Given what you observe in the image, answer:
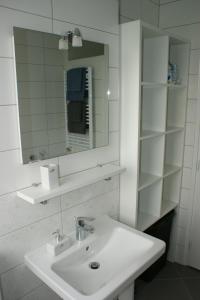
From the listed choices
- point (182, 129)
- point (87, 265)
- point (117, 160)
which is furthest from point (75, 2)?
point (87, 265)

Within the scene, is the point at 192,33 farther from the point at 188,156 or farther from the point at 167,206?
the point at 167,206

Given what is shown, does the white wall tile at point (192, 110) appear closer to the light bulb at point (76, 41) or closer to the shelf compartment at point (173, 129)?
the shelf compartment at point (173, 129)

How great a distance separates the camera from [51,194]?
1.32 meters

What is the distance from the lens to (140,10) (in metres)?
2.05

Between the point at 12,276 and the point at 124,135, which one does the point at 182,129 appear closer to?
the point at 124,135

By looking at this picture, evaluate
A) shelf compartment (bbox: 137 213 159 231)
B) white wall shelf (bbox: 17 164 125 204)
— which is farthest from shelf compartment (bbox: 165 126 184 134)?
shelf compartment (bbox: 137 213 159 231)

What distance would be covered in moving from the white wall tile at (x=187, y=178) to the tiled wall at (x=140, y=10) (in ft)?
4.50

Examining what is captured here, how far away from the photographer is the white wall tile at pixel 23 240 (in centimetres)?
135

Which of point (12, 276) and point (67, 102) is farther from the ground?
point (67, 102)

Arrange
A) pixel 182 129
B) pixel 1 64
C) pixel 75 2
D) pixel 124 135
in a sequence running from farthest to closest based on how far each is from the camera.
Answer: pixel 182 129 → pixel 124 135 → pixel 75 2 → pixel 1 64

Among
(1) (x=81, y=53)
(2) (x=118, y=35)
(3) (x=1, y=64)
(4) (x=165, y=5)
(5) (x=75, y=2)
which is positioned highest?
(4) (x=165, y=5)

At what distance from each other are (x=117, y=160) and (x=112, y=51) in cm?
77

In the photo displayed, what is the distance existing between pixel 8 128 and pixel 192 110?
5.38 ft

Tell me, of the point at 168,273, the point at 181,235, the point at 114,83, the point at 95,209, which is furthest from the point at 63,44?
the point at 168,273
